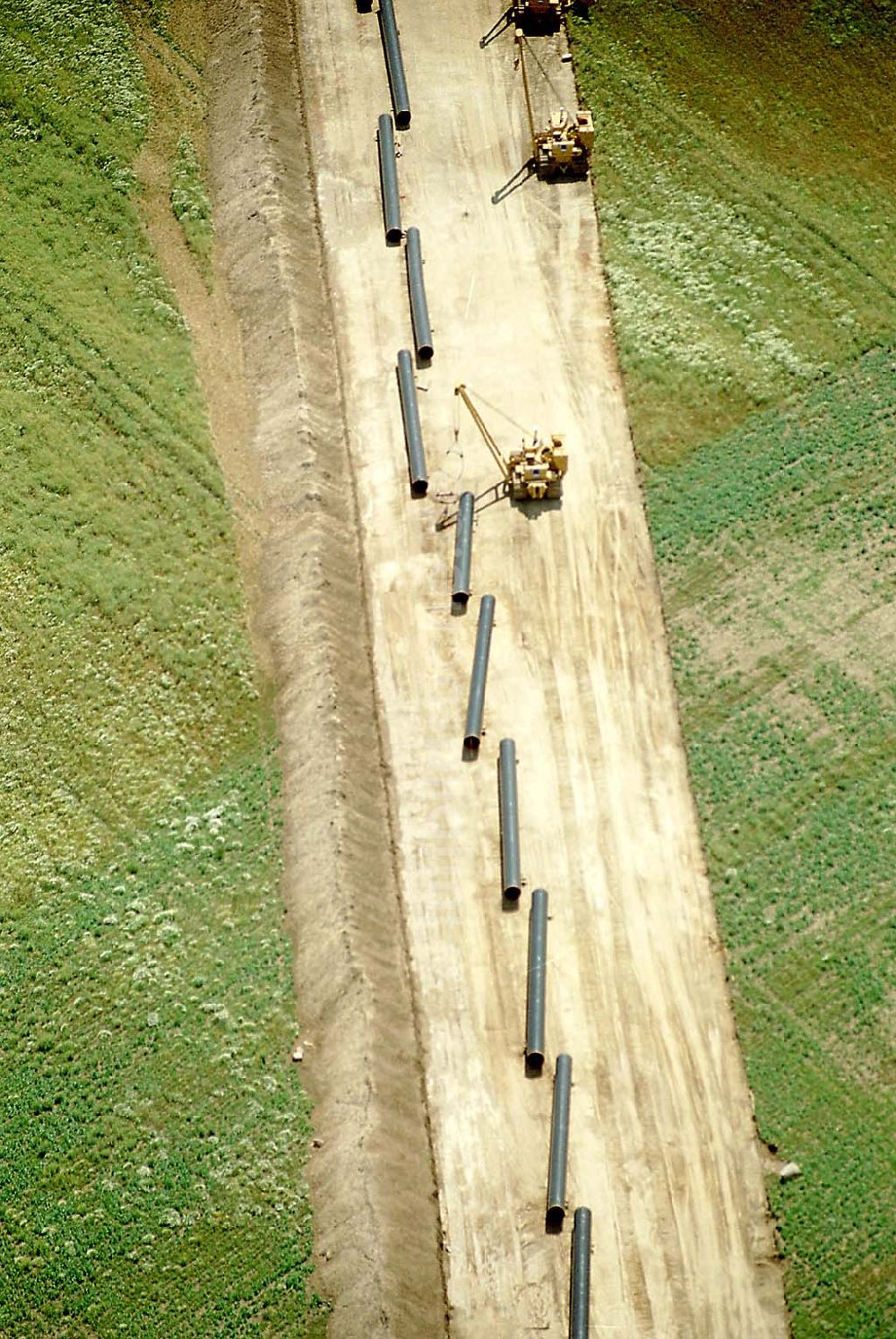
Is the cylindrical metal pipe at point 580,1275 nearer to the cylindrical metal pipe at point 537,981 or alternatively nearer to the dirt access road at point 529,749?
the dirt access road at point 529,749

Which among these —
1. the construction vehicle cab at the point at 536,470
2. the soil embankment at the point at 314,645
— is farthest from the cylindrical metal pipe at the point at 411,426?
the construction vehicle cab at the point at 536,470

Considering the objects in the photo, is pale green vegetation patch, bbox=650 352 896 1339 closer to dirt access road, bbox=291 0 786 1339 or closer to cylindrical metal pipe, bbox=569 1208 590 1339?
dirt access road, bbox=291 0 786 1339

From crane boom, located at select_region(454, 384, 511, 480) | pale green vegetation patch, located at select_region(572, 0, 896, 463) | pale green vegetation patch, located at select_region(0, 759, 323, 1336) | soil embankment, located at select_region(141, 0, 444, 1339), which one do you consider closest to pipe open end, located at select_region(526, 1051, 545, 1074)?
soil embankment, located at select_region(141, 0, 444, 1339)

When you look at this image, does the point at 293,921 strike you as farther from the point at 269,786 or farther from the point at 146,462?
the point at 146,462

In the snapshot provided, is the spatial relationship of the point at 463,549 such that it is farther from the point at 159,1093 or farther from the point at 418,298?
the point at 159,1093

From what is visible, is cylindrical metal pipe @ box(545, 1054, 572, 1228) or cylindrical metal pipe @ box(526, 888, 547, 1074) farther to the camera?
cylindrical metal pipe @ box(526, 888, 547, 1074)
